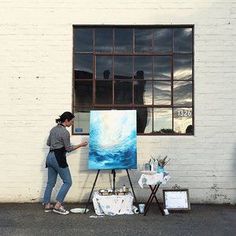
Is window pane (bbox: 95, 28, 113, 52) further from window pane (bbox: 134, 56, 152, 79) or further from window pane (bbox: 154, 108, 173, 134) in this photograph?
window pane (bbox: 154, 108, 173, 134)

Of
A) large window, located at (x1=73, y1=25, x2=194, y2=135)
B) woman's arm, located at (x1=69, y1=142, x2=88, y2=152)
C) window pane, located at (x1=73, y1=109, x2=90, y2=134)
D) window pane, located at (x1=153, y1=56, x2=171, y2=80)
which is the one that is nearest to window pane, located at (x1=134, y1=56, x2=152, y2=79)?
large window, located at (x1=73, y1=25, x2=194, y2=135)

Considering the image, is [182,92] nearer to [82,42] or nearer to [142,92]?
[142,92]

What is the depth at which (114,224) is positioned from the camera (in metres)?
8.62

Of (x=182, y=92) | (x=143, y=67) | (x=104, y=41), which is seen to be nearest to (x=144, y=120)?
(x=182, y=92)

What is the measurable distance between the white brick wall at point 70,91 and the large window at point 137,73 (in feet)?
0.74

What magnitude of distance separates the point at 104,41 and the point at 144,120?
6.31ft

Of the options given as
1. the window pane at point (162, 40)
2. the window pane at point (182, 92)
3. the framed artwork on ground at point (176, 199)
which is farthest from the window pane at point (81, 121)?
the framed artwork on ground at point (176, 199)

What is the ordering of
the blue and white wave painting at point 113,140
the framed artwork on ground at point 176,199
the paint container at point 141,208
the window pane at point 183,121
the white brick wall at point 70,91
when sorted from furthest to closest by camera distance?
the window pane at point 183,121
the white brick wall at point 70,91
the blue and white wave painting at point 113,140
the framed artwork on ground at point 176,199
the paint container at point 141,208

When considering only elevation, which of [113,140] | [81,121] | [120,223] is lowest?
[120,223]

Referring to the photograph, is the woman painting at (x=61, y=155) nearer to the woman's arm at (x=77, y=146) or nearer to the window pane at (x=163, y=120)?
the woman's arm at (x=77, y=146)

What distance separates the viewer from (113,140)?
9844 millimetres

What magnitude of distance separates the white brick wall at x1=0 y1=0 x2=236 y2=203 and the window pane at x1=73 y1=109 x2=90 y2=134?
209 millimetres

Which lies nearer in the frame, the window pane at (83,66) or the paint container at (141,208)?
the paint container at (141,208)

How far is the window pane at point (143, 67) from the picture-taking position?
10.8 meters
